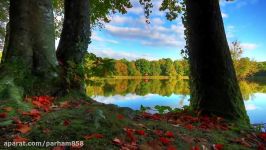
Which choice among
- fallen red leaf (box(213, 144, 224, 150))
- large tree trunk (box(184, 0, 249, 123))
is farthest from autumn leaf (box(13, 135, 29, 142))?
large tree trunk (box(184, 0, 249, 123))

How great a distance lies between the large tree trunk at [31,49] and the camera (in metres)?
6.65

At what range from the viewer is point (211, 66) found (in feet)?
26.2

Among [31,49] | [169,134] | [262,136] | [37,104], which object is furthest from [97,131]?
[262,136]

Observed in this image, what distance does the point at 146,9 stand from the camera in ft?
47.4

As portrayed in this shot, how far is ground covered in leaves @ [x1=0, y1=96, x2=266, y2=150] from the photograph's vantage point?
4.09 m

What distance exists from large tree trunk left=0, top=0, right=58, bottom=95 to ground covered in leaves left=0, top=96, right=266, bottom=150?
0.52 m

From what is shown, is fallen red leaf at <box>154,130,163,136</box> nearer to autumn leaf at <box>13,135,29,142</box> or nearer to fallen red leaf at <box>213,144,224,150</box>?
fallen red leaf at <box>213,144,224,150</box>

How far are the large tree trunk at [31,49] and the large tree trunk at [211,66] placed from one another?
3406mm

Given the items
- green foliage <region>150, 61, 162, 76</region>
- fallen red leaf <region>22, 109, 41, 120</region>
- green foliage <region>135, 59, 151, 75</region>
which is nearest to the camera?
fallen red leaf <region>22, 109, 41, 120</region>

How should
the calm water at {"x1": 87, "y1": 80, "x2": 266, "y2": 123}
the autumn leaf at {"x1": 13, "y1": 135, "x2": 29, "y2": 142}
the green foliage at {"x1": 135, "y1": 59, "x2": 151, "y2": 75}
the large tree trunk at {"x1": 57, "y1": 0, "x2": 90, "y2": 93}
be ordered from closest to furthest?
the autumn leaf at {"x1": 13, "y1": 135, "x2": 29, "y2": 142}
the large tree trunk at {"x1": 57, "y1": 0, "x2": 90, "y2": 93}
the calm water at {"x1": 87, "y1": 80, "x2": 266, "y2": 123}
the green foliage at {"x1": 135, "y1": 59, "x2": 151, "y2": 75}

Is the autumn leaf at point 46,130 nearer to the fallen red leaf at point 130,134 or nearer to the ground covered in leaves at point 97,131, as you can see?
the ground covered in leaves at point 97,131

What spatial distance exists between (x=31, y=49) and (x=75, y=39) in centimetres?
127

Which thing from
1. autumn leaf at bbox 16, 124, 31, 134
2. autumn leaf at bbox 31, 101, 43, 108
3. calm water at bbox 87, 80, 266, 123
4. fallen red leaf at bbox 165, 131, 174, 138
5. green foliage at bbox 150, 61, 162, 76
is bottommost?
calm water at bbox 87, 80, 266, 123

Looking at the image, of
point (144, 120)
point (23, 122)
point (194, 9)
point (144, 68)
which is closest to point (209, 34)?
point (194, 9)
